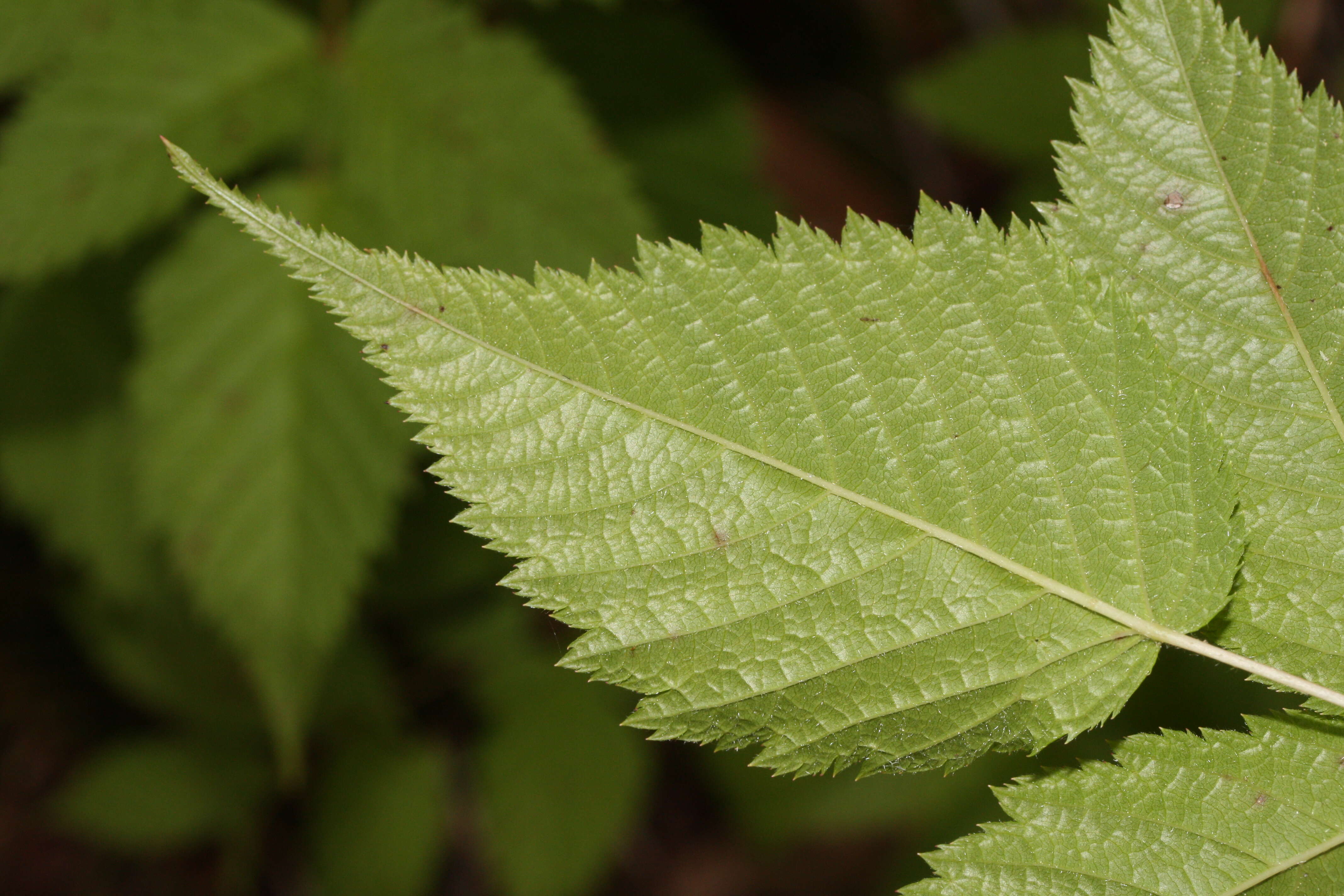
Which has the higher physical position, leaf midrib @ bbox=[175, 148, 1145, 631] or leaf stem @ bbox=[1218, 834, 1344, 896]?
leaf midrib @ bbox=[175, 148, 1145, 631]

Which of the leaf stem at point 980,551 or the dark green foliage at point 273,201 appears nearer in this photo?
the leaf stem at point 980,551

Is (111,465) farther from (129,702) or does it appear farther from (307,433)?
(129,702)

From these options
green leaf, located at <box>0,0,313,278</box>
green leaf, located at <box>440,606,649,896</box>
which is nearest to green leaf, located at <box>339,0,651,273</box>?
green leaf, located at <box>0,0,313,278</box>

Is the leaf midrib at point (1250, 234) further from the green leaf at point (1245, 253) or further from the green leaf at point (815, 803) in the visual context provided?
the green leaf at point (815, 803)

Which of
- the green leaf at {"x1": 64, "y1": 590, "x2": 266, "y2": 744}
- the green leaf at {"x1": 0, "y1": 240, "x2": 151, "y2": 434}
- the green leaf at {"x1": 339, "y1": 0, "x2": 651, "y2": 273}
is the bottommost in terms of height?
the green leaf at {"x1": 64, "y1": 590, "x2": 266, "y2": 744}

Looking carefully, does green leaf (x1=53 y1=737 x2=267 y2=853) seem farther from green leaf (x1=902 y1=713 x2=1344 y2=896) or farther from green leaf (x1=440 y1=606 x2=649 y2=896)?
green leaf (x1=902 y1=713 x2=1344 y2=896)

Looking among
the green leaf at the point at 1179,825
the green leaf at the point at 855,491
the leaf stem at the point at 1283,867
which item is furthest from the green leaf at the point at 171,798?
the leaf stem at the point at 1283,867
